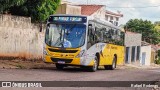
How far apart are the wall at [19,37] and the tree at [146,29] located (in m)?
45.6

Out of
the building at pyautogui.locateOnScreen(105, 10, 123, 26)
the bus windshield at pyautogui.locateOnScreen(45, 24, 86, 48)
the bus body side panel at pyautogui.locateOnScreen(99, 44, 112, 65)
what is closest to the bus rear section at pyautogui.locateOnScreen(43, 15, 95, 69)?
the bus windshield at pyautogui.locateOnScreen(45, 24, 86, 48)

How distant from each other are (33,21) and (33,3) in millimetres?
1372

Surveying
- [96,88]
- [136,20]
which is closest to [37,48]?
[96,88]

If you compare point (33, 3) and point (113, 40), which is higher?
point (33, 3)

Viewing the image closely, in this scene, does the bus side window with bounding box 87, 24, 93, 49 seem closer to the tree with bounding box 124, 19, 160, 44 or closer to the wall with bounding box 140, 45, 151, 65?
the wall with bounding box 140, 45, 151, 65

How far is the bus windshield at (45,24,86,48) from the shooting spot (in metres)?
22.6

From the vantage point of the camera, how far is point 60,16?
23.2 meters

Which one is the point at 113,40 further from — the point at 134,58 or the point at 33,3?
the point at 134,58

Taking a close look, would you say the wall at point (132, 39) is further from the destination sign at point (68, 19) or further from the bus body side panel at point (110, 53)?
the destination sign at point (68, 19)

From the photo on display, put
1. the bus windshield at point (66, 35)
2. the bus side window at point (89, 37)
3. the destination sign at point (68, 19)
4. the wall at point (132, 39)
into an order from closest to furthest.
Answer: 1. the bus windshield at point (66, 35)
2. the destination sign at point (68, 19)
3. the bus side window at point (89, 37)
4. the wall at point (132, 39)

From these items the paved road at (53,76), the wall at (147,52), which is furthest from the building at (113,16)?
the paved road at (53,76)

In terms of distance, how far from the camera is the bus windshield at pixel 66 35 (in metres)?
22.6

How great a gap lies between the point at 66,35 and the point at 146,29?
2058 inches

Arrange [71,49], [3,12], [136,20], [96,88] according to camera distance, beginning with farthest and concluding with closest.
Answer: [136,20] → [3,12] → [71,49] → [96,88]
